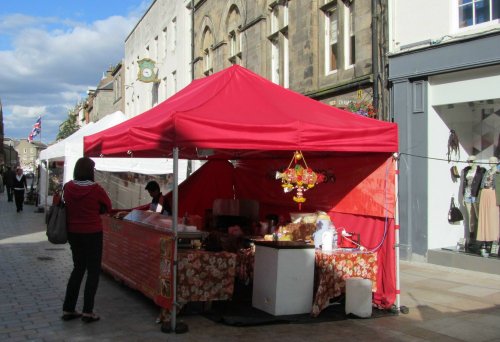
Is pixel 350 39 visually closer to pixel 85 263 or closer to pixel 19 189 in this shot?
pixel 85 263

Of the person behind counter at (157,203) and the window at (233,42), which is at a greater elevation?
the window at (233,42)

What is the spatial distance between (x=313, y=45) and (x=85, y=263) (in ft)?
30.1

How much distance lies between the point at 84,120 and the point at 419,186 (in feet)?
211

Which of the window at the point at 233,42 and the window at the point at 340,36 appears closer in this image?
the window at the point at 340,36

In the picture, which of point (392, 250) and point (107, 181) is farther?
point (107, 181)

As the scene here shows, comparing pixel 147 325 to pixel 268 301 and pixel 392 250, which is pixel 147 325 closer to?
pixel 268 301

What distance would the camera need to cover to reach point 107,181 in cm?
1497

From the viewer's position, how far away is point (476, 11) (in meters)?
9.34

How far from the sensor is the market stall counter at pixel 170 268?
5789 millimetres

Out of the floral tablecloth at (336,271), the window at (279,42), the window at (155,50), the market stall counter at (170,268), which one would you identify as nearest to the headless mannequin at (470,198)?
the floral tablecloth at (336,271)

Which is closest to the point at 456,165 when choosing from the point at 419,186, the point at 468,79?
the point at 419,186

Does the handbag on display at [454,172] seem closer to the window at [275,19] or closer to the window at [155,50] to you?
the window at [275,19]

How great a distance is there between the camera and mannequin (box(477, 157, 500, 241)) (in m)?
8.95

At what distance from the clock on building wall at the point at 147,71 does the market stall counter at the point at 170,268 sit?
840 inches
